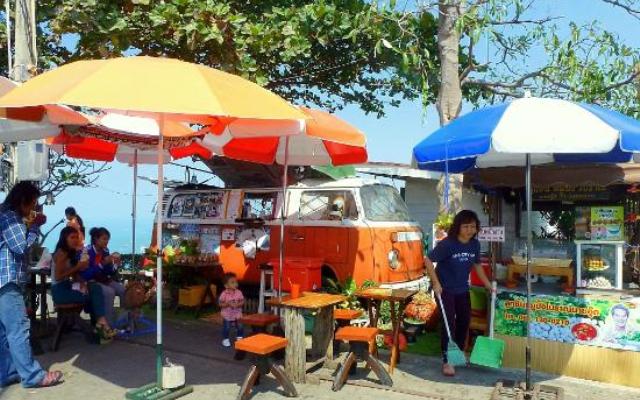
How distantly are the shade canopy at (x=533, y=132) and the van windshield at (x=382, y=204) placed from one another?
3.08m

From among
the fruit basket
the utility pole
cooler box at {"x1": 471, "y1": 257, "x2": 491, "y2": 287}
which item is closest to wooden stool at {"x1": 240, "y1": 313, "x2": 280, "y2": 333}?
cooler box at {"x1": 471, "y1": 257, "x2": 491, "y2": 287}

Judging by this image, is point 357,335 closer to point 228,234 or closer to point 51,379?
point 51,379

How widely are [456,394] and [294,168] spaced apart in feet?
25.5

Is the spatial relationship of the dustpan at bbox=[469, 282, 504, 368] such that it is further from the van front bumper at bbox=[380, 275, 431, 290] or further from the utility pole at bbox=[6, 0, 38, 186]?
the utility pole at bbox=[6, 0, 38, 186]

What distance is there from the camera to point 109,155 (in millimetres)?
8898

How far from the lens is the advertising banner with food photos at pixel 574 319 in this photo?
18.9ft

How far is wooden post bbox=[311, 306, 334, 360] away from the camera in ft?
21.2

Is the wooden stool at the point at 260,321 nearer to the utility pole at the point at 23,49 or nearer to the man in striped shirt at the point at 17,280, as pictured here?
the man in striped shirt at the point at 17,280

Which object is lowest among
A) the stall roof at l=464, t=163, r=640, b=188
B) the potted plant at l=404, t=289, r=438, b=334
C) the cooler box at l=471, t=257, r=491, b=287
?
the potted plant at l=404, t=289, r=438, b=334

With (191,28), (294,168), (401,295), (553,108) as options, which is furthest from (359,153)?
(294,168)

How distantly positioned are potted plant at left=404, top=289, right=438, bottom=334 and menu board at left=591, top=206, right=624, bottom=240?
2486mm

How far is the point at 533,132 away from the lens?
16.0ft

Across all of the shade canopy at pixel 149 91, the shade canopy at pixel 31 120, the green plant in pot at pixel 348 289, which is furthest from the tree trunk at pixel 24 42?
the green plant in pot at pixel 348 289

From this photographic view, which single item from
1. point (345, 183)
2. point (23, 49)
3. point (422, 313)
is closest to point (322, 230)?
point (345, 183)
